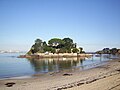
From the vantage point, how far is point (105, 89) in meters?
13.8

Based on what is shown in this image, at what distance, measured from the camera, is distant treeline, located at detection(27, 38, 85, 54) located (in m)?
108

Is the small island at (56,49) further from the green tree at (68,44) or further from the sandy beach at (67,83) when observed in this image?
the sandy beach at (67,83)

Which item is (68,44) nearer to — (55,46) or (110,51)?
(55,46)

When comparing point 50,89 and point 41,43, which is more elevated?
point 41,43

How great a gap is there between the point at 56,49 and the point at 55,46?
4557mm

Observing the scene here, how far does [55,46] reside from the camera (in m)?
114

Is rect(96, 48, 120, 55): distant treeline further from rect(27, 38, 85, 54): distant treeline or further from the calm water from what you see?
the calm water

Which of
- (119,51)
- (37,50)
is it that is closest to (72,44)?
(37,50)

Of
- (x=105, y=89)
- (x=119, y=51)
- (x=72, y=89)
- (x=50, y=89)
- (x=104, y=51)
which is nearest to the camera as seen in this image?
(x=105, y=89)

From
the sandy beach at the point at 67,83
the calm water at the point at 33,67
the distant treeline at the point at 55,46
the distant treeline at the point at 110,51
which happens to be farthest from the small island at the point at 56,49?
the sandy beach at the point at 67,83

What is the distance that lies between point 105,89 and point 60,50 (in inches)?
3671

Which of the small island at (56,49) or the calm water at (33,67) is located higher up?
the small island at (56,49)

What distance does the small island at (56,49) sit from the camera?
106000 mm

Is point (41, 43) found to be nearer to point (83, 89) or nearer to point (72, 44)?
point (72, 44)
